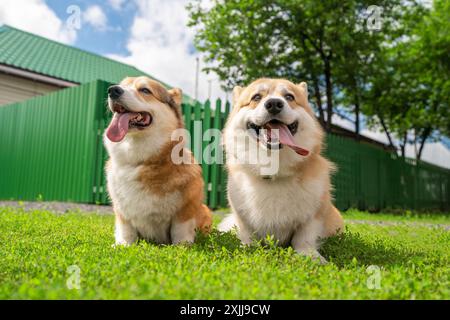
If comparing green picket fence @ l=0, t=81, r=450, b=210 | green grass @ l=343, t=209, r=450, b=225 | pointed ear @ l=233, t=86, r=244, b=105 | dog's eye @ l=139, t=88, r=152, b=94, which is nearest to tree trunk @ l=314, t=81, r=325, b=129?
green picket fence @ l=0, t=81, r=450, b=210

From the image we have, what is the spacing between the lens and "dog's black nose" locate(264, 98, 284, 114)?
319cm

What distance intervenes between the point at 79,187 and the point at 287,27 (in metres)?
10.1

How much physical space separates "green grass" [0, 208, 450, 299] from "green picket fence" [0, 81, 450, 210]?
17.1 feet

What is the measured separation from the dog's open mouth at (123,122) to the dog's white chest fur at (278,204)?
41.8 inches

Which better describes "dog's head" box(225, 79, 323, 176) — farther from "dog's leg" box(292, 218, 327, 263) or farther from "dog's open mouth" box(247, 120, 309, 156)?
"dog's leg" box(292, 218, 327, 263)

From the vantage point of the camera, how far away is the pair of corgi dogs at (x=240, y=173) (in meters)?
3.26

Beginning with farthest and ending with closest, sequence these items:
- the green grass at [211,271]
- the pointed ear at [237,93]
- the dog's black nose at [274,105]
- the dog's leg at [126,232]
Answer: the pointed ear at [237,93] < the dog's leg at [126,232] < the dog's black nose at [274,105] < the green grass at [211,271]

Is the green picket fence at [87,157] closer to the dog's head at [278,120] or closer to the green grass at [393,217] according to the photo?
the green grass at [393,217]

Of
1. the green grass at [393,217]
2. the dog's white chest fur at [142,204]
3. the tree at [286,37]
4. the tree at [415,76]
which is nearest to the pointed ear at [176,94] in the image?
the dog's white chest fur at [142,204]

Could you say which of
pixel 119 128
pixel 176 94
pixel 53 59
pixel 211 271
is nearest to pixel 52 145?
pixel 53 59
